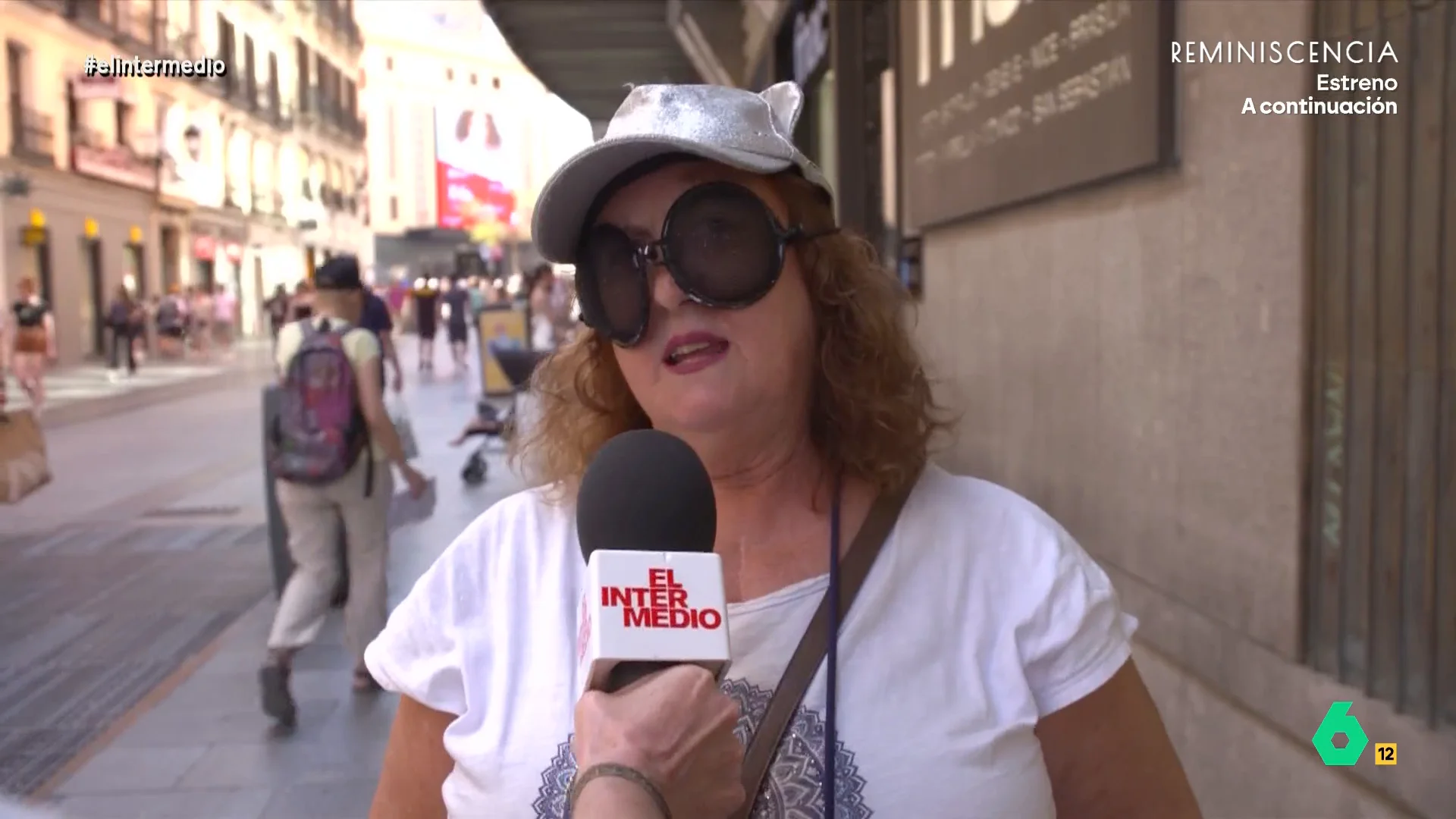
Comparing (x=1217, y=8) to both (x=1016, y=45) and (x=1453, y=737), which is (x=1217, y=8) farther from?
(x=1453, y=737)

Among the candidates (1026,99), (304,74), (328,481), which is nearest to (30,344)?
(304,74)

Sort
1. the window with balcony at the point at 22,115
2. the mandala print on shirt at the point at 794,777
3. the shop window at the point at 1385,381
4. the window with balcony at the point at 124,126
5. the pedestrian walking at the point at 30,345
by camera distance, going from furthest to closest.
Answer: the window with balcony at the point at 124,126
the window with balcony at the point at 22,115
the pedestrian walking at the point at 30,345
the shop window at the point at 1385,381
the mandala print on shirt at the point at 794,777

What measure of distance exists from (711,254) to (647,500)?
426mm

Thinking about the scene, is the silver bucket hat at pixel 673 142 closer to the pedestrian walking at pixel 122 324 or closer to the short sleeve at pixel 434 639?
the short sleeve at pixel 434 639

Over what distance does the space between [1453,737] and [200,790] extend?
3633 millimetres

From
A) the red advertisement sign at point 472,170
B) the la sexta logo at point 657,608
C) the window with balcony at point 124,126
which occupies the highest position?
the red advertisement sign at point 472,170

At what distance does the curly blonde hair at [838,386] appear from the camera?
1.72 meters

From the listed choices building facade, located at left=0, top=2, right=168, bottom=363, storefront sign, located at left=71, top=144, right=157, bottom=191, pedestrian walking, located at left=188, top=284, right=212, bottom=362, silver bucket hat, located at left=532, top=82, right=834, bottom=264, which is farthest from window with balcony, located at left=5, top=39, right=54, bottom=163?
silver bucket hat, located at left=532, top=82, right=834, bottom=264

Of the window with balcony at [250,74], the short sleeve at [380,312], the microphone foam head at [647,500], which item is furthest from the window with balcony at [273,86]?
the microphone foam head at [647,500]

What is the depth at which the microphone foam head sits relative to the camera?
1.25 metres

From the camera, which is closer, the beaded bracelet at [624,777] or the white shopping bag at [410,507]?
the beaded bracelet at [624,777]

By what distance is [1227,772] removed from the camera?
3.50 metres

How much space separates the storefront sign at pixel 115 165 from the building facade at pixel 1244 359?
1007 inches

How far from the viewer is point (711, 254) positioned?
62.7 inches
